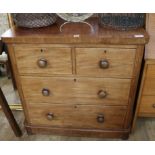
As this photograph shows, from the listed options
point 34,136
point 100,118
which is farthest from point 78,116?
point 34,136

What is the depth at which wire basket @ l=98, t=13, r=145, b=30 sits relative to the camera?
109 centimetres

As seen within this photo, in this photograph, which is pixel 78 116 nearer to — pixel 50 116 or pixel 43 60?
pixel 50 116

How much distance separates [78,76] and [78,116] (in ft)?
1.13

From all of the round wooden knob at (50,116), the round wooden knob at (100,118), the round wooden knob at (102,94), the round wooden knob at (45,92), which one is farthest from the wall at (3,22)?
the round wooden knob at (100,118)

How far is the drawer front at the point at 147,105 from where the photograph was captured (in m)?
1.37

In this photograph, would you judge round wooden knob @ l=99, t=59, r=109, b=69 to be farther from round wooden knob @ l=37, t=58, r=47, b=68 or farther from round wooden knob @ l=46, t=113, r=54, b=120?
round wooden knob @ l=46, t=113, r=54, b=120

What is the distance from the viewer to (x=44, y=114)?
1.41 m

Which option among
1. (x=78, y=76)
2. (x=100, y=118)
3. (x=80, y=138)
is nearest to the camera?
(x=78, y=76)

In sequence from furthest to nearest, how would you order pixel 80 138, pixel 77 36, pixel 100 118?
pixel 80 138
pixel 100 118
pixel 77 36

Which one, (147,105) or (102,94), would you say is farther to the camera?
(147,105)

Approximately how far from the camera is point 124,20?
1098 mm

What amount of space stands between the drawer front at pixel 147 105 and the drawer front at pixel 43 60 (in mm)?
598

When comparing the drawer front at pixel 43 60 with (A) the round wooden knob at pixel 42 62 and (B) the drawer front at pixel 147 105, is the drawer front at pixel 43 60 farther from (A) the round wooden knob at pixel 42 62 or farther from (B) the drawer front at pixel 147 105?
(B) the drawer front at pixel 147 105

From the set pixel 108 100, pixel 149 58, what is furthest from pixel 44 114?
pixel 149 58
